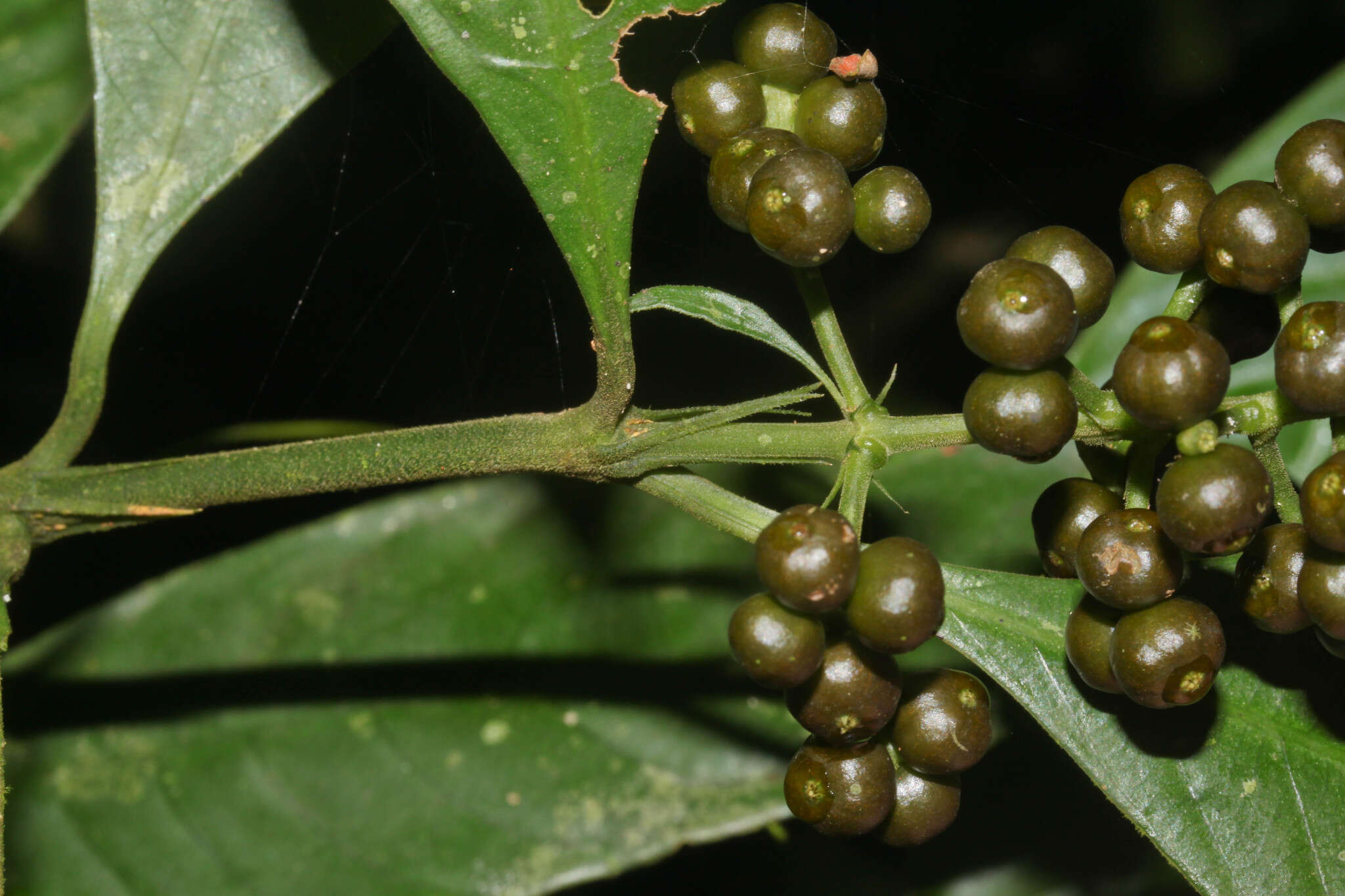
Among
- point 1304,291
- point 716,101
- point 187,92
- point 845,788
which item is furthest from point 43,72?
point 1304,291

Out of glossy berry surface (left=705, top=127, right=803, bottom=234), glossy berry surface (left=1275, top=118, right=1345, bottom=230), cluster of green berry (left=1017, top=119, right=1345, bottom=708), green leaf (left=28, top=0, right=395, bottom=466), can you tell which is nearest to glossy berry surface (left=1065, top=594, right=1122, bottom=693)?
cluster of green berry (left=1017, top=119, right=1345, bottom=708)

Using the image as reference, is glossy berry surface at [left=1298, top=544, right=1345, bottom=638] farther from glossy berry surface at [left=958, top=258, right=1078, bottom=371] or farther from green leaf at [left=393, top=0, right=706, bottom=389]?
green leaf at [left=393, top=0, right=706, bottom=389]

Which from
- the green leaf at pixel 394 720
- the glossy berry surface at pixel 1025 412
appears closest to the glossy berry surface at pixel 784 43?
the glossy berry surface at pixel 1025 412

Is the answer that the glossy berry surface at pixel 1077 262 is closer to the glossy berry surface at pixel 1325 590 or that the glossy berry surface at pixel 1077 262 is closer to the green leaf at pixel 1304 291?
the glossy berry surface at pixel 1325 590

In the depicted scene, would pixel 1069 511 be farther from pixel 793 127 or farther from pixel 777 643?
pixel 793 127

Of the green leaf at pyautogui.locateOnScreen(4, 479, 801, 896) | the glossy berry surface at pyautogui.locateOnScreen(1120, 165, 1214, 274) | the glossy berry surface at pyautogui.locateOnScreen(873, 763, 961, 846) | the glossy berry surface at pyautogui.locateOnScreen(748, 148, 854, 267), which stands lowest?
the green leaf at pyautogui.locateOnScreen(4, 479, 801, 896)

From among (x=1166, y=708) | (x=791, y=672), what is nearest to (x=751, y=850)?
(x=1166, y=708)
